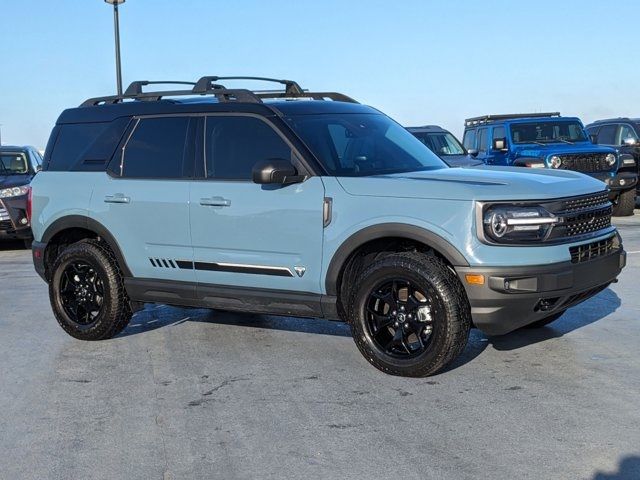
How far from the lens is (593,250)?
575 centimetres

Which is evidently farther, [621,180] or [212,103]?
[621,180]

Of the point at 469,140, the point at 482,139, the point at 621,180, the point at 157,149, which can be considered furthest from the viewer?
the point at 469,140

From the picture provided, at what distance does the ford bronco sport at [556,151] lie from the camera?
15609 millimetres

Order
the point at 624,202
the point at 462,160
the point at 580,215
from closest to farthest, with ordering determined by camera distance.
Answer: the point at 580,215
the point at 624,202
the point at 462,160

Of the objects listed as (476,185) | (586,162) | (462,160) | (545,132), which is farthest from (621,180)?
(476,185)

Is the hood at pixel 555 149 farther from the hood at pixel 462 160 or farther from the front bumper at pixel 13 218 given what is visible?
the front bumper at pixel 13 218

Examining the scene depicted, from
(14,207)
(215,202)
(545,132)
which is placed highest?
(215,202)

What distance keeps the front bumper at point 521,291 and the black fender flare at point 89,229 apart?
2853mm

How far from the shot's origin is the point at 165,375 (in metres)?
5.98

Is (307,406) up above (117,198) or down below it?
below

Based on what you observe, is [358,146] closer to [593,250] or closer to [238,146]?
[238,146]

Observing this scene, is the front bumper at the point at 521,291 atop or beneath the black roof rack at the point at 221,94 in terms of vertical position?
beneath

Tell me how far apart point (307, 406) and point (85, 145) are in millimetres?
3275

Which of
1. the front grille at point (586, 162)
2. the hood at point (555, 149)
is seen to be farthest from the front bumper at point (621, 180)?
the hood at point (555, 149)
